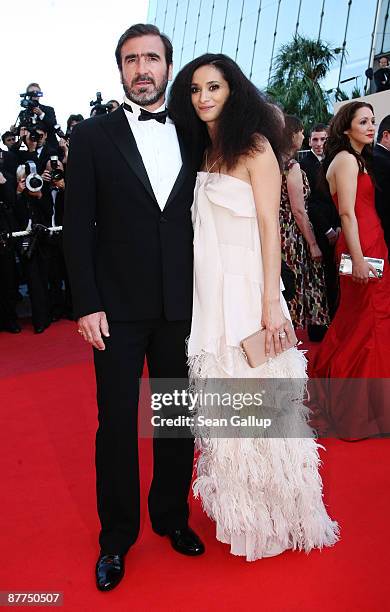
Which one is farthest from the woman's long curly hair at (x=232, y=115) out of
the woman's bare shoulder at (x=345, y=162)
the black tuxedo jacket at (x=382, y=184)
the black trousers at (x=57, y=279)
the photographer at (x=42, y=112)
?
the photographer at (x=42, y=112)

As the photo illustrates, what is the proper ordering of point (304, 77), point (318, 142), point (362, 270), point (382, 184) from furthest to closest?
point (304, 77), point (318, 142), point (382, 184), point (362, 270)

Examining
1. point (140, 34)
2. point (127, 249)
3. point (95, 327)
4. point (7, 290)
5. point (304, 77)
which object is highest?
point (304, 77)

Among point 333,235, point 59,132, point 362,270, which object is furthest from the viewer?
point 59,132

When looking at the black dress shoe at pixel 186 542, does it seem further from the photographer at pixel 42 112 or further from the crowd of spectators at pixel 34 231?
the photographer at pixel 42 112

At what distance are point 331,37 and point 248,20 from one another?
570 cm

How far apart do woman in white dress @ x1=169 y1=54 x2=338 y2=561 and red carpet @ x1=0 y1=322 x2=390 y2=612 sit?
0.14 meters

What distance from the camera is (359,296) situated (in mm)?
3379

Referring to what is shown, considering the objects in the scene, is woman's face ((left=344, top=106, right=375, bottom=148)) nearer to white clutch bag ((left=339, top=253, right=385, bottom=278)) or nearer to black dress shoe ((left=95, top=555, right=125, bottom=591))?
white clutch bag ((left=339, top=253, right=385, bottom=278))

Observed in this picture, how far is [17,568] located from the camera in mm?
2180

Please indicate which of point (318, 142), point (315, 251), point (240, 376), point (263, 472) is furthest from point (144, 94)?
point (318, 142)

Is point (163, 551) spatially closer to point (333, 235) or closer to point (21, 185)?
point (333, 235)

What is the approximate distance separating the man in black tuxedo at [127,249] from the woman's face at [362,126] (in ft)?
4.81

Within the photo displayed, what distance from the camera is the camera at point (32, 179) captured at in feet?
20.3

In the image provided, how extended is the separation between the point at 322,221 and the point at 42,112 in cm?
454
